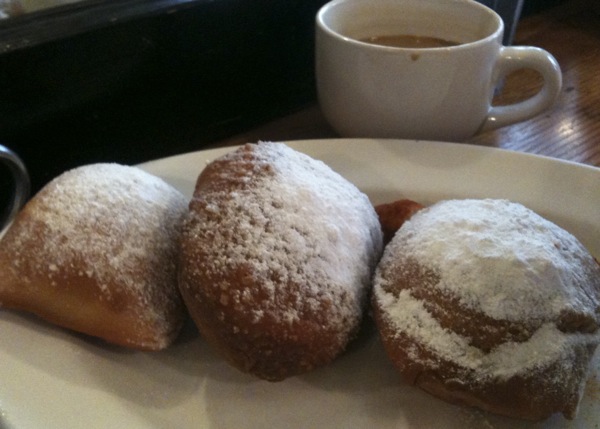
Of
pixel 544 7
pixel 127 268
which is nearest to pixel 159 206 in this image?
pixel 127 268

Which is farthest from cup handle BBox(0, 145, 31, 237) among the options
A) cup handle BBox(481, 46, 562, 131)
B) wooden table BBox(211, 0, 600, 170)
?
cup handle BBox(481, 46, 562, 131)

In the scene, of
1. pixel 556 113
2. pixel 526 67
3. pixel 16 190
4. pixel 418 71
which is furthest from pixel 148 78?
pixel 556 113

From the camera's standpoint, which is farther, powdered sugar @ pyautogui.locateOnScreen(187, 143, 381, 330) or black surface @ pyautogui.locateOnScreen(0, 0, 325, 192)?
black surface @ pyautogui.locateOnScreen(0, 0, 325, 192)

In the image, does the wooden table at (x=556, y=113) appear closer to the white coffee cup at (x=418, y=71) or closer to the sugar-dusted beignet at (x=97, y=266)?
the white coffee cup at (x=418, y=71)

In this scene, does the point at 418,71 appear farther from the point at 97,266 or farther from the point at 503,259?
the point at 97,266

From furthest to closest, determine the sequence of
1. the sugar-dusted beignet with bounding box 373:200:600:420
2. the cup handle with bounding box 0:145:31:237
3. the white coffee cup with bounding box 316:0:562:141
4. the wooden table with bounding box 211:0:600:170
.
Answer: the wooden table with bounding box 211:0:600:170 → the white coffee cup with bounding box 316:0:562:141 → the cup handle with bounding box 0:145:31:237 → the sugar-dusted beignet with bounding box 373:200:600:420

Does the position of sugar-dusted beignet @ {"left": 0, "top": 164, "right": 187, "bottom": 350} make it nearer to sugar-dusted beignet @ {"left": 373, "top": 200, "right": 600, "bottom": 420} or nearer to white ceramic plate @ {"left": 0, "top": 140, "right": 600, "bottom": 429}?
white ceramic plate @ {"left": 0, "top": 140, "right": 600, "bottom": 429}

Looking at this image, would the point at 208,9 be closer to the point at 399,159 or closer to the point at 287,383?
the point at 399,159
